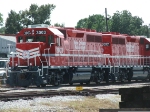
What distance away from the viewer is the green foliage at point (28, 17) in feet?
285

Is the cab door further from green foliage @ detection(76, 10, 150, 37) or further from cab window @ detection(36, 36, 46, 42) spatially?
green foliage @ detection(76, 10, 150, 37)

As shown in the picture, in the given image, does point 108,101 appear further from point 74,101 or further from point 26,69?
point 26,69

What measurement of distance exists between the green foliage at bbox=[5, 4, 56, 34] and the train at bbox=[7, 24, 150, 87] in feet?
180

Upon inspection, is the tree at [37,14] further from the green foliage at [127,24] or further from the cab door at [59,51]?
the cab door at [59,51]

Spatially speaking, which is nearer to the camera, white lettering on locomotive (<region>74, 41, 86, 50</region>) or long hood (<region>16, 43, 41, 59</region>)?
long hood (<region>16, 43, 41, 59</region>)

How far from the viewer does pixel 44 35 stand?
27.1m

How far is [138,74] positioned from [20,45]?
12395 mm

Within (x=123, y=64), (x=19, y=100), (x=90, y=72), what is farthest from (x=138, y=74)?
(x=19, y=100)

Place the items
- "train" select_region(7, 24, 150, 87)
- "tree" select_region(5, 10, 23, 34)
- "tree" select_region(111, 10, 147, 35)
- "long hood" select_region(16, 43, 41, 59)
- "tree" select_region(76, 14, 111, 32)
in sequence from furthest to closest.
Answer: "tree" select_region(76, 14, 111, 32) → "tree" select_region(111, 10, 147, 35) → "tree" select_region(5, 10, 23, 34) → "long hood" select_region(16, 43, 41, 59) → "train" select_region(7, 24, 150, 87)

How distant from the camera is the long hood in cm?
2627

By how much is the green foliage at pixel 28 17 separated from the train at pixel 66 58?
180ft

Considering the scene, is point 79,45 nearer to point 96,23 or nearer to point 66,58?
point 66,58

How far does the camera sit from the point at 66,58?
1091 inches

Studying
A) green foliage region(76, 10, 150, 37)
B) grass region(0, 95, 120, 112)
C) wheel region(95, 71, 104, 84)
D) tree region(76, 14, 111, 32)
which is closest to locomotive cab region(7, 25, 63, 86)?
wheel region(95, 71, 104, 84)
